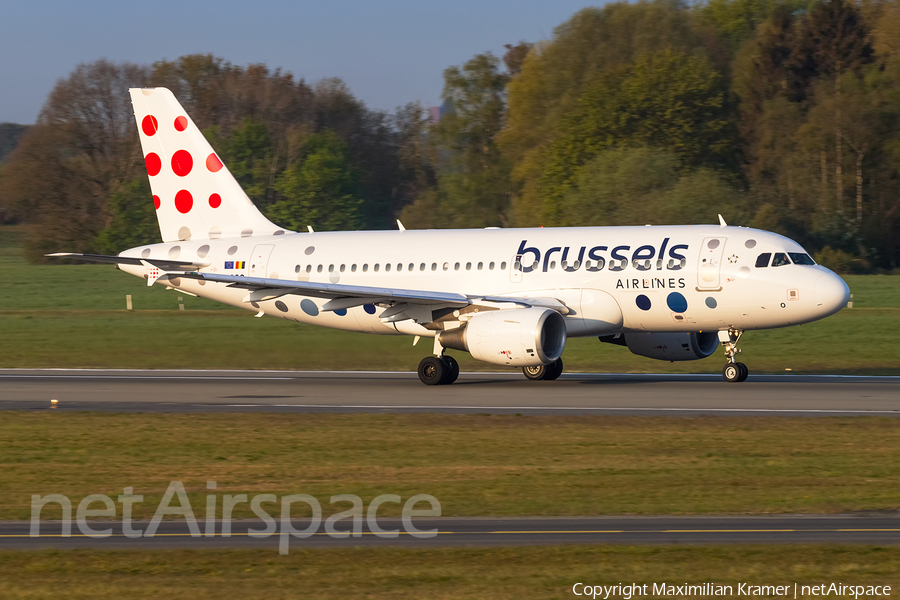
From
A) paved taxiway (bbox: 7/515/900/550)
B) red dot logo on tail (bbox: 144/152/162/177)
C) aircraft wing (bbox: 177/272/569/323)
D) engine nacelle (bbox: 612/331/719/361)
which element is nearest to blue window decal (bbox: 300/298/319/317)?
aircraft wing (bbox: 177/272/569/323)

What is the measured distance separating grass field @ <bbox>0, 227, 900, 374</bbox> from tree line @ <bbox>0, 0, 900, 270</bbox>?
59.4 feet

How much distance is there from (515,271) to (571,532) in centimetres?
1667

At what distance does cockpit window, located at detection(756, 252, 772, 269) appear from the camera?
26297 millimetres

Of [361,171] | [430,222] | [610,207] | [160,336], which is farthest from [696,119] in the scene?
[160,336]

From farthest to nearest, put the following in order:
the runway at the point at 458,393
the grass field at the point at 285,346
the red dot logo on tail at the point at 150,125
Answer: the red dot logo on tail at the point at 150,125 < the grass field at the point at 285,346 < the runway at the point at 458,393

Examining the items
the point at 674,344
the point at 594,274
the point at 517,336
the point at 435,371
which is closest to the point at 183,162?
the point at 435,371

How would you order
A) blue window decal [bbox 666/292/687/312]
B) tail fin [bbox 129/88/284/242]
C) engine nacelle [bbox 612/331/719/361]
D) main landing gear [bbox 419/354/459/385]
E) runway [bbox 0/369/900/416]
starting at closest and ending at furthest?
runway [bbox 0/369/900/416], blue window decal [bbox 666/292/687/312], main landing gear [bbox 419/354/459/385], engine nacelle [bbox 612/331/719/361], tail fin [bbox 129/88/284/242]

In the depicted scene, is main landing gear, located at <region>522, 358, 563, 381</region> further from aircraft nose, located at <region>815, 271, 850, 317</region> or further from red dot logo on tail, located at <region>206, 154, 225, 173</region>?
red dot logo on tail, located at <region>206, 154, 225, 173</region>

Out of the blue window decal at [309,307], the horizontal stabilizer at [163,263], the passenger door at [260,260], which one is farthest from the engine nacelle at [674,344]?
the horizontal stabilizer at [163,263]

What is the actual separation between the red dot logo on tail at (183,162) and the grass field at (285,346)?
5.12 metres

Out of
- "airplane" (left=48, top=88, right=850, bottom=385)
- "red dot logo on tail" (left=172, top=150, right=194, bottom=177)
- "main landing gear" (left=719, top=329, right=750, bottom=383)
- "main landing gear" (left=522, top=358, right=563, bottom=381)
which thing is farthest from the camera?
"red dot logo on tail" (left=172, top=150, right=194, bottom=177)

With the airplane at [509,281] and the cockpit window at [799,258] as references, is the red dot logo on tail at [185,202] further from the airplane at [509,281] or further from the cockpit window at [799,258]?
the cockpit window at [799,258]

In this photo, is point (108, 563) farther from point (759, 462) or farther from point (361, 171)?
point (361, 171)

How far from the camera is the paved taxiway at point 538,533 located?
11250mm
